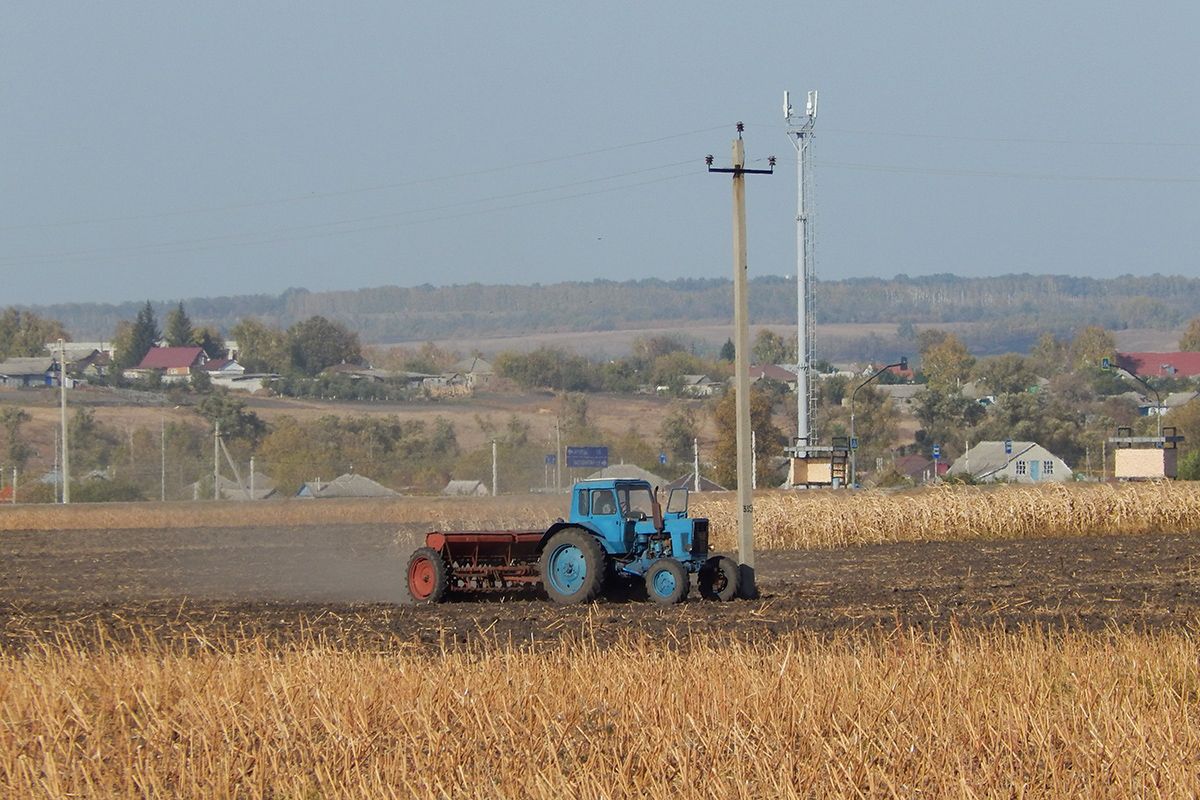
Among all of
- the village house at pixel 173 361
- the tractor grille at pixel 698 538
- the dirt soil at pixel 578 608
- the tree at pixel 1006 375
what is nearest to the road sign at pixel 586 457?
the dirt soil at pixel 578 608

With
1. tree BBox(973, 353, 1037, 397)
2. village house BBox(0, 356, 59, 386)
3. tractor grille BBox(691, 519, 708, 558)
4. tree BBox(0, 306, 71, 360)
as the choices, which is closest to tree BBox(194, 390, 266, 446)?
village house BBox(0, 356, 59, 386)

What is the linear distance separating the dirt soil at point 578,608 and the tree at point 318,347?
131645 mm

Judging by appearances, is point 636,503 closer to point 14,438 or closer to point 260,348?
point 14,438

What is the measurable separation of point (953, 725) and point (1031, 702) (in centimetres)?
111

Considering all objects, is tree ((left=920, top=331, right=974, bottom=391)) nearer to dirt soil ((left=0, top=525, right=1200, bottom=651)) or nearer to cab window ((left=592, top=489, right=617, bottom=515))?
dirt soil ((left=0, top=525, right=1200, bottom=651))

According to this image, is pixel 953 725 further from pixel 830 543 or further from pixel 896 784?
pixel 830 543

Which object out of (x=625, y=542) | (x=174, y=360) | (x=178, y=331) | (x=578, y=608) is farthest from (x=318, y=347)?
(x=578, y=608)

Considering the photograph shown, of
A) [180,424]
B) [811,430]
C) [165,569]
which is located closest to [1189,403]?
[811,430]

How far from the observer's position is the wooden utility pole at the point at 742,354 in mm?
23344

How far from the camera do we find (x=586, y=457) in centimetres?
7406

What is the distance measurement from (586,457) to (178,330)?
120 meters

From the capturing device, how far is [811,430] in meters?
65.5

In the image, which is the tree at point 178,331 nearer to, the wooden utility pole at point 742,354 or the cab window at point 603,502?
the wooden utility pole at point 742,354

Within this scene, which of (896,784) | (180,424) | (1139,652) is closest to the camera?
(896,784)
